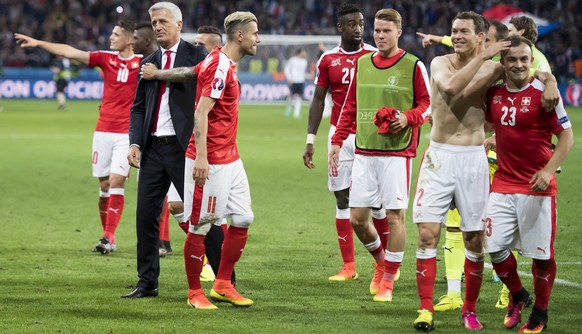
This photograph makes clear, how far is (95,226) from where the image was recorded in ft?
40.8

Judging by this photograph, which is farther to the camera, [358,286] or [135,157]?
[358,286]

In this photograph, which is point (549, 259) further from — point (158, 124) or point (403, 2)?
point (403, 2)

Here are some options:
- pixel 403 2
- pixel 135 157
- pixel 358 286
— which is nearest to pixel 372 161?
pixel 358 286

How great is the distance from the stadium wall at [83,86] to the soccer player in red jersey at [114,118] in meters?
29.3

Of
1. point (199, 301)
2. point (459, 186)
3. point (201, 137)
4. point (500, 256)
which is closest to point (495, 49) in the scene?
point (459, 186)

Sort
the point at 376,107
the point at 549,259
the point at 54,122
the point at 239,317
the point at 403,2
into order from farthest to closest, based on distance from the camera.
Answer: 1. the point at 403,2
2. the point at 54,122
3. the point at 376,107
4. the point at 239,317
5. the point at 549,259

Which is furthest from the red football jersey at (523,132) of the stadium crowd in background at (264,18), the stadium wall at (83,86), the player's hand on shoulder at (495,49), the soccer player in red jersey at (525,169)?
the stadium crowd in background at (264,18)

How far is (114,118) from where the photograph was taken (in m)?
11.3

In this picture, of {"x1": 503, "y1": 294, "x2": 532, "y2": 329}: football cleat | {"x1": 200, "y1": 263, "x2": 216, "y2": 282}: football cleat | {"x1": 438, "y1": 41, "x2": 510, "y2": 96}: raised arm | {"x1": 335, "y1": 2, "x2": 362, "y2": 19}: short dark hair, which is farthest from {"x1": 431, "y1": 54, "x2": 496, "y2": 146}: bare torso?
{"x1": 200, "y1": 263, "x2": 216, "y2": 282}: football cleat

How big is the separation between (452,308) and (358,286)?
4.19ft

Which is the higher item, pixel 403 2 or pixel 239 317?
pixel 403 2

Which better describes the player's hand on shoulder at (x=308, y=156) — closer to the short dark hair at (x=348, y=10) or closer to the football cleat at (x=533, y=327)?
the short dark hair at (x=348, y=10)

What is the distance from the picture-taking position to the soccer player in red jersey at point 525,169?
678 centimetres

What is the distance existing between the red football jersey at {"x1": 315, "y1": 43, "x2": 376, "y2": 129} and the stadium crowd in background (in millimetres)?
33552
